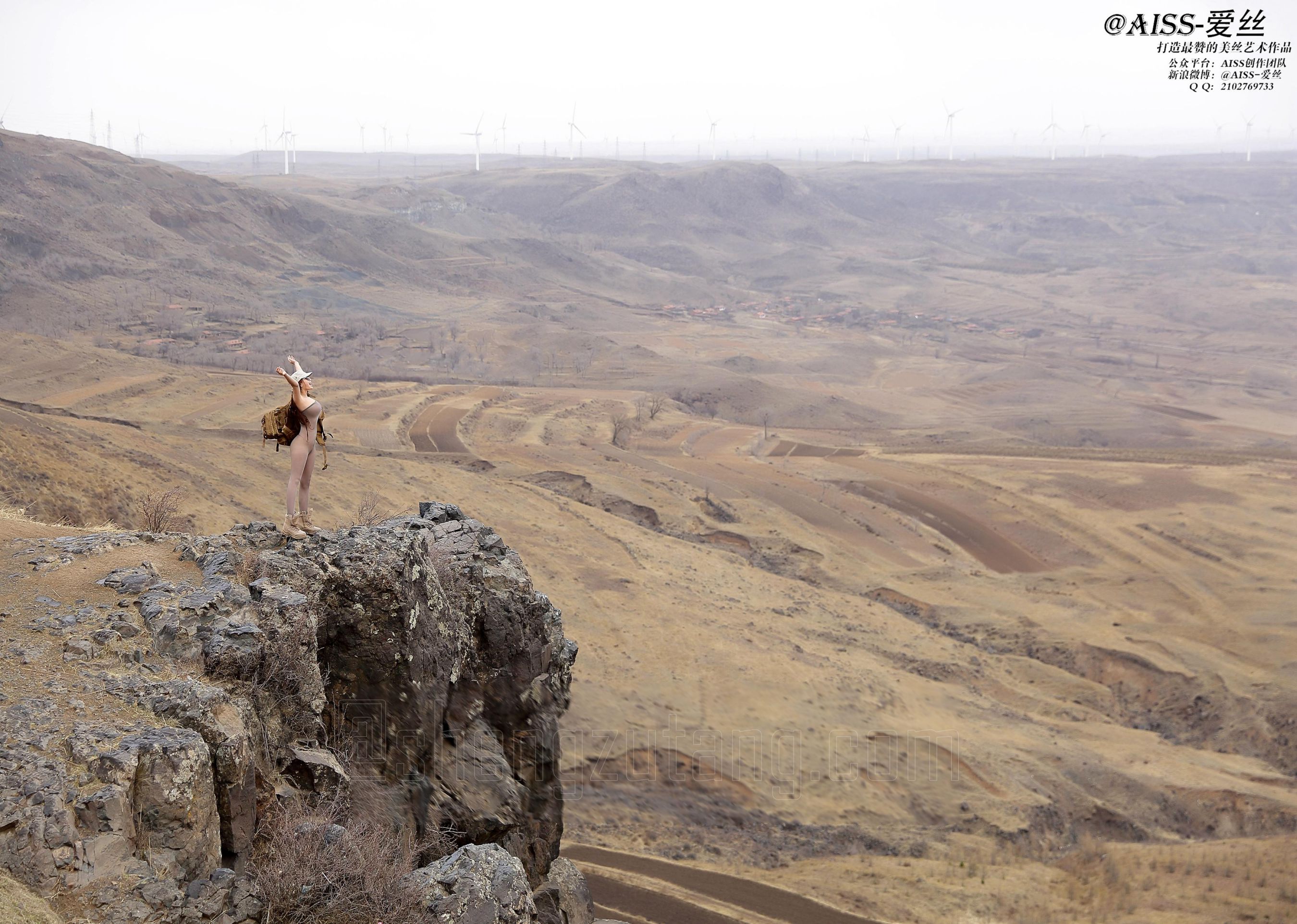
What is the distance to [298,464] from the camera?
10.9 meters

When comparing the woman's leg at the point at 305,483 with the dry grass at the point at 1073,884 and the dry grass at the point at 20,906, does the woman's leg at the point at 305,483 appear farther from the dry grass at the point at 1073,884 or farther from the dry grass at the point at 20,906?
the dry grass at the point at 1073,884

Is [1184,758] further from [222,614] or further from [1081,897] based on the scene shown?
[222,614]

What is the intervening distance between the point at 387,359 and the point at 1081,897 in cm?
6137

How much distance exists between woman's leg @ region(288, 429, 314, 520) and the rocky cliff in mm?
492

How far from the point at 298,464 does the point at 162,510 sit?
9353 mm

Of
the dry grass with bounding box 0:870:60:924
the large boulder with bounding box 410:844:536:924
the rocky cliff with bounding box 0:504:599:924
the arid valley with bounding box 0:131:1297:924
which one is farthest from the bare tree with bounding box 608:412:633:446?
the dry grass with bounding box 0:870:60:924

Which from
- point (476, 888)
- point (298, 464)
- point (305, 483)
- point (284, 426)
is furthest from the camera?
point (305, 483)

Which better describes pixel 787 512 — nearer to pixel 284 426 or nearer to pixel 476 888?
pixel 284 426

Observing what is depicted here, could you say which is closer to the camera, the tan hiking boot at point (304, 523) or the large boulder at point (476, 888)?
the large boulder at point (476, 888)

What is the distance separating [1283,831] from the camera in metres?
22.4

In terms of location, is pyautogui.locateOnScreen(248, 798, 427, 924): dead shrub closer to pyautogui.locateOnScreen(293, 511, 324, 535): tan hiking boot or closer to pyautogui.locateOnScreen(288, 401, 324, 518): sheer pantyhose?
pyautogui.locateOnScreen(293, 511, 324, 535): tan hiking boot

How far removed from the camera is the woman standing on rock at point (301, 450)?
10.8 m

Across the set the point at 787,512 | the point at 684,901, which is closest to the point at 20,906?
the point at 684,901

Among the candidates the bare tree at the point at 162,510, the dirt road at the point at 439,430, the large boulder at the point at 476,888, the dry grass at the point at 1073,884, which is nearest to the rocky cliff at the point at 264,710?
the large boulder at the point at 476,888
